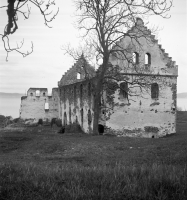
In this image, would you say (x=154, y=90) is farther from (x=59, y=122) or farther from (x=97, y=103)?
(x=59, y=122)

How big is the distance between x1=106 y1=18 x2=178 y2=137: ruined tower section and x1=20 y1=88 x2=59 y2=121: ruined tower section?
60.1ft

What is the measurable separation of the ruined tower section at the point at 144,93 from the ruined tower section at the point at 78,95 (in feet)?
8.73

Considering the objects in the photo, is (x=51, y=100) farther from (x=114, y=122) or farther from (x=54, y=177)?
(x=54, y=177)

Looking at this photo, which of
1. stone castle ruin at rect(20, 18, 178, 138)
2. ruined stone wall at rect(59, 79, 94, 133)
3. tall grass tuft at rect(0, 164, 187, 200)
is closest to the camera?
tall grass tuft at rect(0, 164, 187, 200)

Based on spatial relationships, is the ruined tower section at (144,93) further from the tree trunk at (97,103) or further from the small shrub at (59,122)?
the small shrub at (59,122)

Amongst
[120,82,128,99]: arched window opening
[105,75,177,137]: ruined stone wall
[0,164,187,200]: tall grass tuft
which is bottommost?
[0,164,187,200]: tall grass tuft

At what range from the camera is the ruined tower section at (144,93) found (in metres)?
23.8

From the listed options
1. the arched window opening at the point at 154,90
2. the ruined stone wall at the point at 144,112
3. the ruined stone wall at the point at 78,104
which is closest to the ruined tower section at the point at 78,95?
the ruined stone wall at the point at 78,104

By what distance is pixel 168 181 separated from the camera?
5914mm

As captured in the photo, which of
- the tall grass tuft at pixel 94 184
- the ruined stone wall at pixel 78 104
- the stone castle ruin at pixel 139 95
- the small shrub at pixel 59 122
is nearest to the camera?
the tall grass tuft at pixel 94 184

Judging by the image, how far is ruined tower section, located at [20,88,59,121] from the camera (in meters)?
39.7

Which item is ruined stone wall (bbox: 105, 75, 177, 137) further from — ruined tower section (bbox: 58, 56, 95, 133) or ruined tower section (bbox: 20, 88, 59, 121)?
ruined tower section (bbox: 20, 88, 59, 121)

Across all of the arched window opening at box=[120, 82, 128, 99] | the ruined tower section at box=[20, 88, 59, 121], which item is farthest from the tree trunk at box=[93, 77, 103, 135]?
the ruined tower section at box=[20, 88, 59, 121]

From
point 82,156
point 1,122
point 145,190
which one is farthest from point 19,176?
point 1,122
